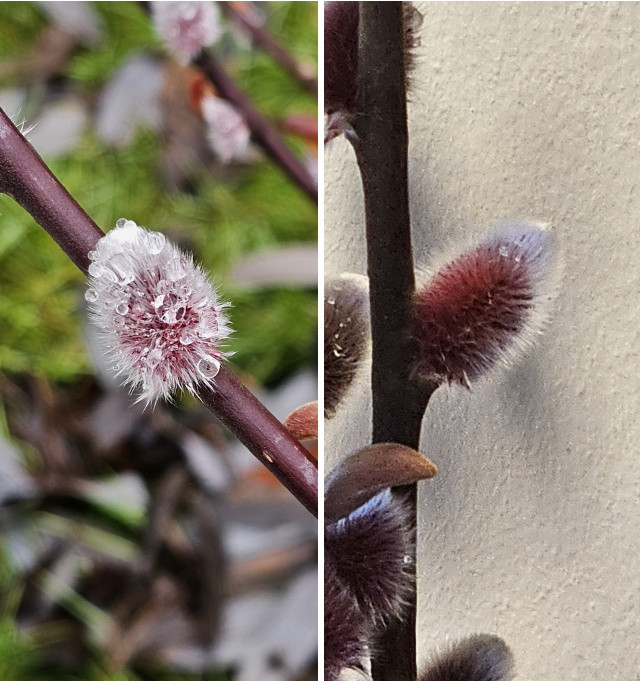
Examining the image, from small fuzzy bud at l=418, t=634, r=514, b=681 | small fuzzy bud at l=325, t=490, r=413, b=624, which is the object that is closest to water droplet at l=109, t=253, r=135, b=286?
small fuzzy bud at l=325, t=490, r=413, b=624

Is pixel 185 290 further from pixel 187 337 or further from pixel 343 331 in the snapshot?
pixel 343 331

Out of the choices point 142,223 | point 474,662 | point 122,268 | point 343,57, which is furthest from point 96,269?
point 474,662

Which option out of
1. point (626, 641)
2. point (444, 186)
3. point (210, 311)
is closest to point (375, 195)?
point (444, 186)

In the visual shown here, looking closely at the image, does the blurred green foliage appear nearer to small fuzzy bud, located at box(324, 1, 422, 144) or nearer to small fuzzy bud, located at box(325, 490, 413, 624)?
small fuzzy bud, located at box(324, 1, 422, 144)

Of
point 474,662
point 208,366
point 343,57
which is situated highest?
point 343,57

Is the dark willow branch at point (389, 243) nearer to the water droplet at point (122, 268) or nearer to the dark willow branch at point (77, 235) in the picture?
the dark willow branch at point (77, 235)

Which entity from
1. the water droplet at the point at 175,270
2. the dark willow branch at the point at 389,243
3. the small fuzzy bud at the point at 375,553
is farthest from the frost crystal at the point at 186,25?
the small fuzzy bud at the point at 375,553
